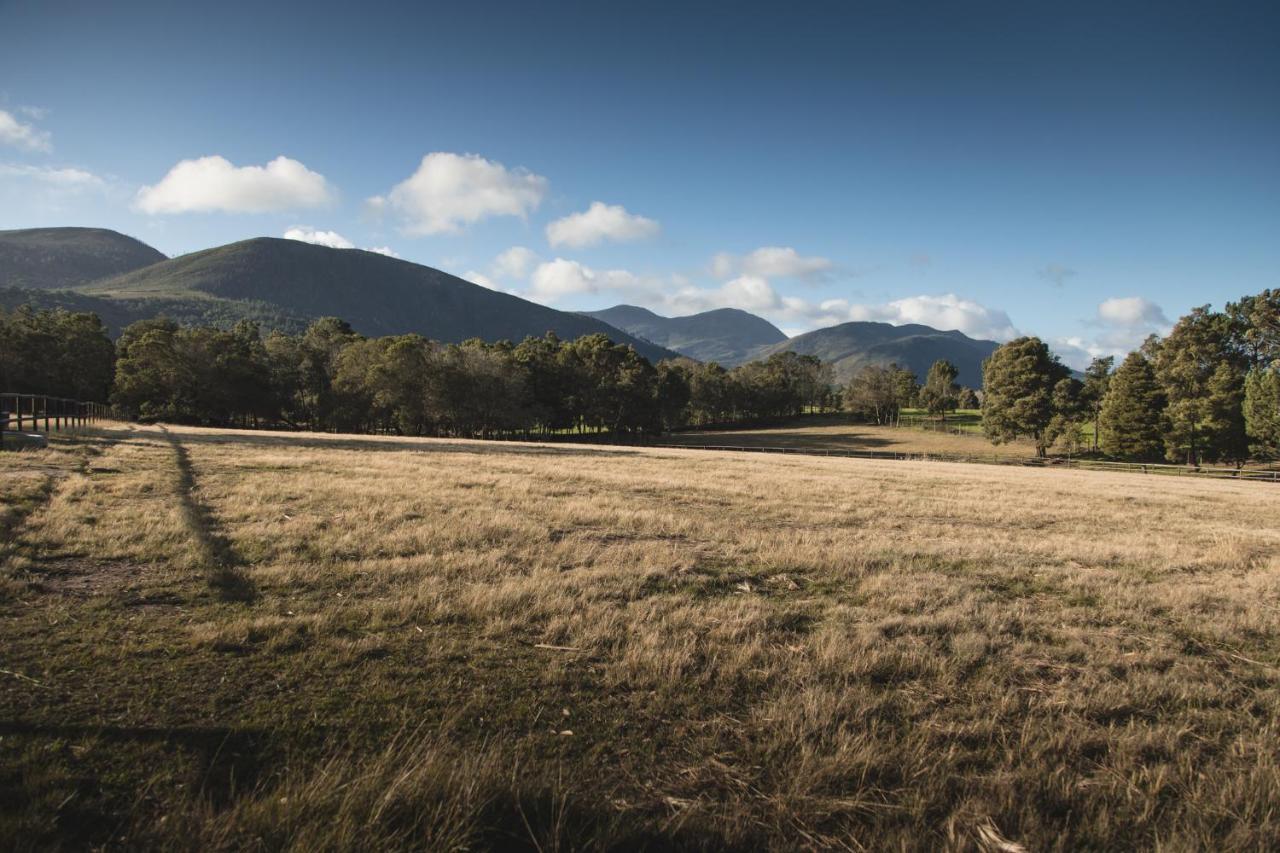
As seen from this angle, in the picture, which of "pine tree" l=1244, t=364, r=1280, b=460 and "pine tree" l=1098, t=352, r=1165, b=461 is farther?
"pine tree" l=1098, t=352, r=1165, b=461

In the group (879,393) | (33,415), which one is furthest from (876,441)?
(33,415)

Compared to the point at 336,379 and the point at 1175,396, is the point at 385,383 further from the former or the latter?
the point at 1175,396

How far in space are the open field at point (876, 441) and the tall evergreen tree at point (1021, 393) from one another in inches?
166

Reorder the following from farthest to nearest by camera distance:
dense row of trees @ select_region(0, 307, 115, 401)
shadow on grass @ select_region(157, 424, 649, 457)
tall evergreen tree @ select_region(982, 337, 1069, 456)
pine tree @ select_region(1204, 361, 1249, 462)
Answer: dense row of trees @ select_region(0, 307, 115, 401)
tall evergreen tree @ select_region(982, 337, 1069, 456)
pine tree @ select_region(1204, 361, 1249, 462)
shadow on grass @ select_region(157, 424, 649, 457)

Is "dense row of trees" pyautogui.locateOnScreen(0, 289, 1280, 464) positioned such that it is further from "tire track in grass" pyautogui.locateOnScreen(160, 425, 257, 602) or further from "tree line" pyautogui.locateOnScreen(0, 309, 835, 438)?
"tire track in grass" pyautogui.locateOnScreen(160, 425, 257, 602)

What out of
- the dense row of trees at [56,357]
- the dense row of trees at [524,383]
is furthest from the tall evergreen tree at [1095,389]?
the dense row of trees at [56,357]

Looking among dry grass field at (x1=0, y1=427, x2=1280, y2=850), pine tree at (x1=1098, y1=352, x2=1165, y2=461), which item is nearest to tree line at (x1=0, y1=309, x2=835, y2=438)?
pine tree at (x1=1098, y1=352, x2=1165, y2=461)

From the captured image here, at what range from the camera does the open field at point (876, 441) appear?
246ft

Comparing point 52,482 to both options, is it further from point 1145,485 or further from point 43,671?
point 1145,485

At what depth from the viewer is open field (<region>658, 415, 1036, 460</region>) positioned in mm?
75062

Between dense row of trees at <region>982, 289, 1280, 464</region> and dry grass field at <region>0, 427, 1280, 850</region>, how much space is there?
6274cm

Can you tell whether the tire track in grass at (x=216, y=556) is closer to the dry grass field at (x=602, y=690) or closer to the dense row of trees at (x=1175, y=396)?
the dry grass field at (x=602, y=690)

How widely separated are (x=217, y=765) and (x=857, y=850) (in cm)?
396

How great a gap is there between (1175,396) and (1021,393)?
54.1ft
